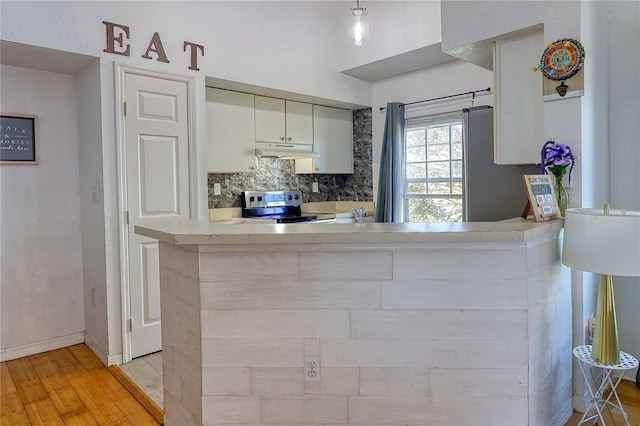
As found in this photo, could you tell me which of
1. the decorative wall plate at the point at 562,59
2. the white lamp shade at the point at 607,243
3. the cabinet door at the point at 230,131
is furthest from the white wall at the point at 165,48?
the white lamp shade at the point at 607,243

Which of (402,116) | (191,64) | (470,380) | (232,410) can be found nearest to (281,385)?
(232,410)

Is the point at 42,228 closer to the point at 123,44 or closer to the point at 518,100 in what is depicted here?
the point at 123,44

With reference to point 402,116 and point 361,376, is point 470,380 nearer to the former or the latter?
point 361,376

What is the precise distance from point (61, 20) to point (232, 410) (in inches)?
100

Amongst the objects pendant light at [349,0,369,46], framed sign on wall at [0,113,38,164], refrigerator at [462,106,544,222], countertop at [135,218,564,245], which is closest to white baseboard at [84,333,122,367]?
framed sign on wall at [0,113,38,164]

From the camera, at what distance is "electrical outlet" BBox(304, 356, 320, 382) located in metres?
1.69

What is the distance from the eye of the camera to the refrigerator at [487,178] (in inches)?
105

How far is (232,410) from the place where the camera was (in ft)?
5.65

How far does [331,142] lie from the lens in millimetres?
4785

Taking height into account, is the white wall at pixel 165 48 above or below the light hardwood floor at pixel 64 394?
above

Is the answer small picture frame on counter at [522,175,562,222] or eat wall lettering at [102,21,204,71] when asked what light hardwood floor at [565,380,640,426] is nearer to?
small picture frame on counter at [522,175,562,222]

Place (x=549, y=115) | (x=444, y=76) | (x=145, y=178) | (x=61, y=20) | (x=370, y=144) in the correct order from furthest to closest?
(x=370, y=144) → (x=444, y=76) → (x=145, y=178) → (x=61, y=20) → (x=549, y=115)

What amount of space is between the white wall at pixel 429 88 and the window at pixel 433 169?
121 mm

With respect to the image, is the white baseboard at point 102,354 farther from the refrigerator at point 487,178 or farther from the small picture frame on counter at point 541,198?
the small picture frame on counter at point 541,198
